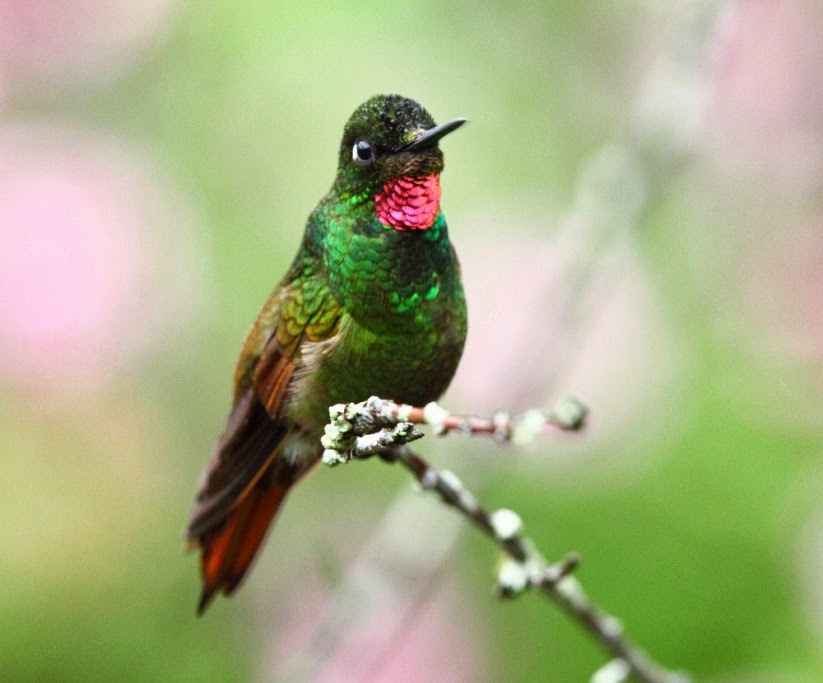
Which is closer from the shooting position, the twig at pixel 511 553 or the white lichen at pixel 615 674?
the twig at pixel 511 553

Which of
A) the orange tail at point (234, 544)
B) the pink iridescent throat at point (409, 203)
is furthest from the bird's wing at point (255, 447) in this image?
the pink iridescent throat at point (409, 203)

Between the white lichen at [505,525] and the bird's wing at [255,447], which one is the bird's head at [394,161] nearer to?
the bird's wing at [255,447]

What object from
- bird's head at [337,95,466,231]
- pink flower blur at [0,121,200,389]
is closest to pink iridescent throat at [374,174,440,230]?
bird's head at [337,95,466,231]

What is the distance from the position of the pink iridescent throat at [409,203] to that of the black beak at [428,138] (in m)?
0.04

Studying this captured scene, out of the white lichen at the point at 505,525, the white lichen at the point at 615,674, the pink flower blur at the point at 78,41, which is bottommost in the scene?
the white lichen at the point at 615,674

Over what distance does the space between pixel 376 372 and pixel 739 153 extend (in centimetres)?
222

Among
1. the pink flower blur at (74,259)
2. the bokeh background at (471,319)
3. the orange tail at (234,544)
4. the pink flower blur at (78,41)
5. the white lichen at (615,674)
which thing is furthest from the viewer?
the pink flower blur at (78,41)

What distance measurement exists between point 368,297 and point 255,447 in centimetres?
35

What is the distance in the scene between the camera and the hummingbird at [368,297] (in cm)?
138

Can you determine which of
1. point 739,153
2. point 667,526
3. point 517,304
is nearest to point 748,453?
point 667,526

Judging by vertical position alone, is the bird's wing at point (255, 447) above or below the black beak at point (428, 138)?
below

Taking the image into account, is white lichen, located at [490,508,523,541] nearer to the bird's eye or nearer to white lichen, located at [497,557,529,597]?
white lichen, located at [497,557,529,597]

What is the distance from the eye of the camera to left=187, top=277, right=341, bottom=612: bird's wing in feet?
5.09

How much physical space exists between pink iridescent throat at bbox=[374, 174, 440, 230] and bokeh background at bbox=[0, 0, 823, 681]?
792 millimetres
